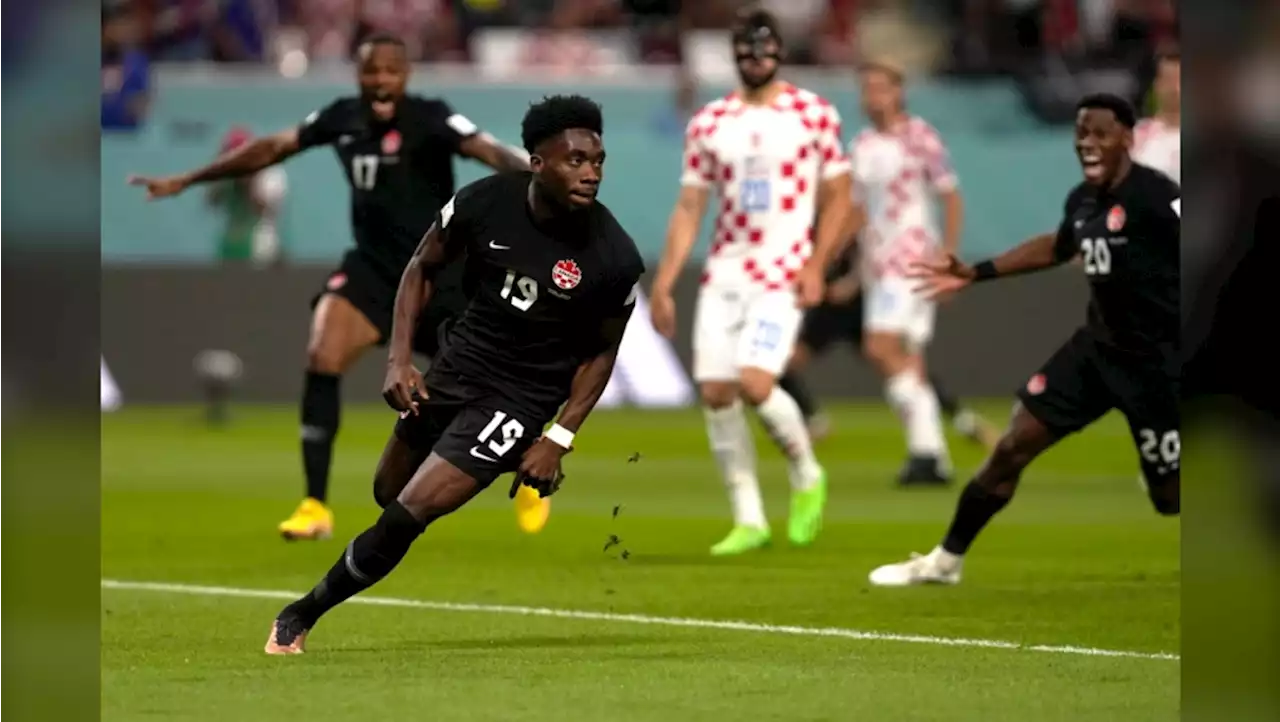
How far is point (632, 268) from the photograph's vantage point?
8414mm

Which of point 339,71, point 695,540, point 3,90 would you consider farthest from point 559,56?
point 3,90

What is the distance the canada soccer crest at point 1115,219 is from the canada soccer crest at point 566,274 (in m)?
2.95

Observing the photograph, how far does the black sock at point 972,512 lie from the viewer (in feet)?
35.0

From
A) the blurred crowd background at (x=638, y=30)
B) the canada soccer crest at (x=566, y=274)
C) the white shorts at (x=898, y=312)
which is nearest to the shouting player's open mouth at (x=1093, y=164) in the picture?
the canada soccer crest at (x=566, y=274)

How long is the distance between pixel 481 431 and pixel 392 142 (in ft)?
15.1

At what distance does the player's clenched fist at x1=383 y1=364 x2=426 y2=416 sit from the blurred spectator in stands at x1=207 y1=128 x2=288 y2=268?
56.5 ft

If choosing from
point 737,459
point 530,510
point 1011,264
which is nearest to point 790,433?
point 737,459

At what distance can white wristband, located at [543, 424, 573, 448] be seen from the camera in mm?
8180

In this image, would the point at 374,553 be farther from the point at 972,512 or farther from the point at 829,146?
the point at 829,146

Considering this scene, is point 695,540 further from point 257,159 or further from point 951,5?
point 951,5

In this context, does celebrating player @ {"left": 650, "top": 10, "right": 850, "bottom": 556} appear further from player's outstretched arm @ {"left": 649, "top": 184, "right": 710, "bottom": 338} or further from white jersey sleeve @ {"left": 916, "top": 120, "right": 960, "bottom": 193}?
white jersey sleeve @ {"left": 916, "top": 120, "right": 960, "bottom": 193}

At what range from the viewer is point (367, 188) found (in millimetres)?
12734

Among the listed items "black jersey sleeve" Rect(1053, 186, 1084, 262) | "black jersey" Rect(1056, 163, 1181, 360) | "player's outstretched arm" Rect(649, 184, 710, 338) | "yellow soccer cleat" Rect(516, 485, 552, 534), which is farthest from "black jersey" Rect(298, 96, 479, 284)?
"black jersey" Rect(1056, 163, 1181, 360)

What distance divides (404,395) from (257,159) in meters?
4.60
